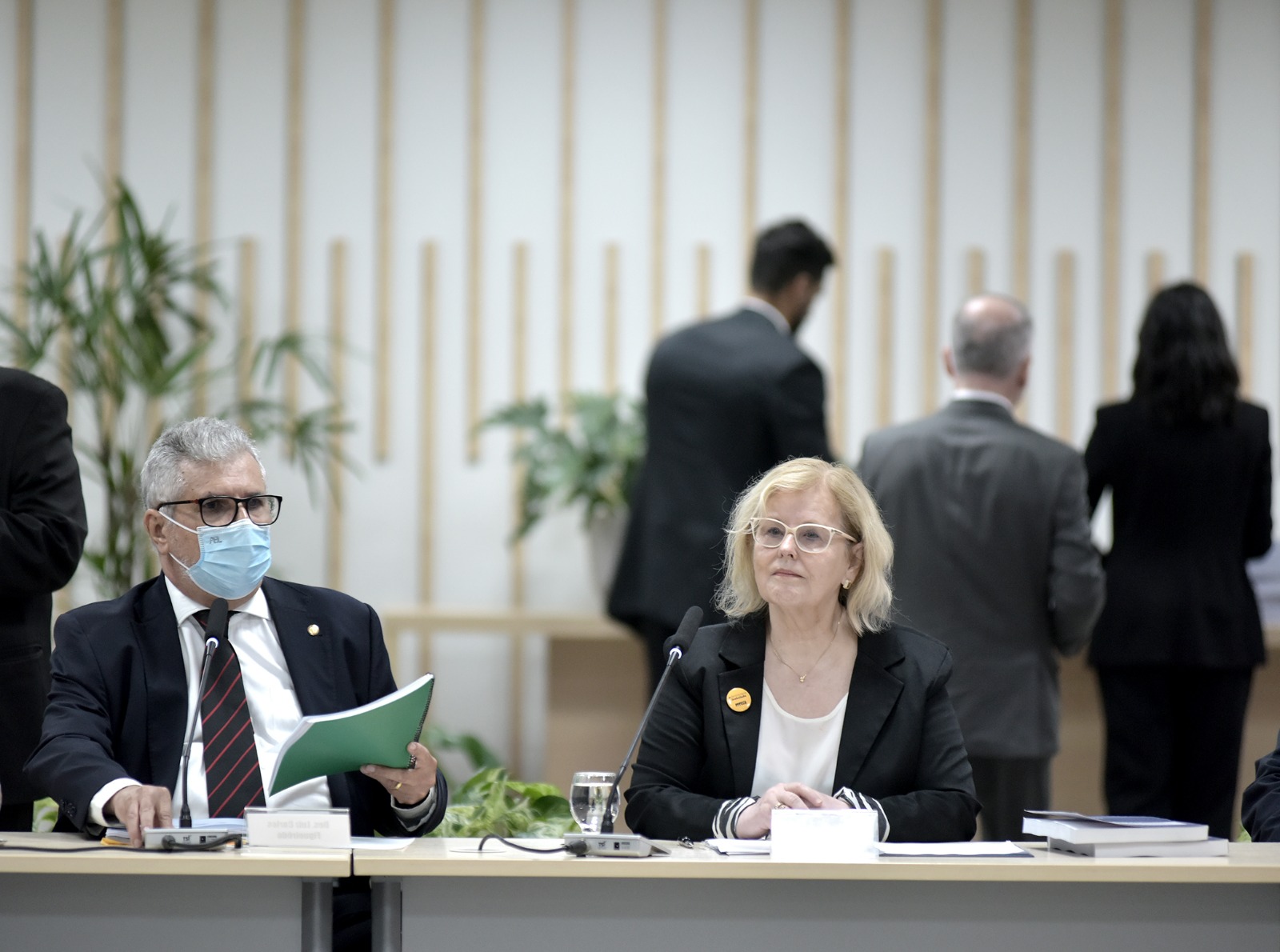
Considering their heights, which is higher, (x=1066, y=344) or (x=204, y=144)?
(x=204, y=144)

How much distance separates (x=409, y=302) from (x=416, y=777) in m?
3.41

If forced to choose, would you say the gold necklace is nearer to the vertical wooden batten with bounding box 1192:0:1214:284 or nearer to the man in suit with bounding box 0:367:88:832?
the man in suit with bounding box 0:367:88:832

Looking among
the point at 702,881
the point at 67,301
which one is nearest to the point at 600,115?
the point at 67,301

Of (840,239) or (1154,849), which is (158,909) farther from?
(840,239)

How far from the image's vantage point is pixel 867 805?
236cm

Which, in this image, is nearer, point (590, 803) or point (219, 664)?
point (590, 803)

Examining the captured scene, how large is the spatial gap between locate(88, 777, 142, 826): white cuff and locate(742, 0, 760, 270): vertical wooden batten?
145 inches

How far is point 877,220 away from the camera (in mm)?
5539

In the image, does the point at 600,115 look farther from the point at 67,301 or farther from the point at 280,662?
the point at 280,662

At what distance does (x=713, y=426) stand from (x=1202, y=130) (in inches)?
105

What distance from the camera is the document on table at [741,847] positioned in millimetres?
2080

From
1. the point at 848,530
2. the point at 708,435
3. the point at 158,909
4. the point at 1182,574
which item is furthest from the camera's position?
the point at 708,435

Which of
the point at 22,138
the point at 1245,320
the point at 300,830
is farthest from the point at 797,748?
the point at 22,138

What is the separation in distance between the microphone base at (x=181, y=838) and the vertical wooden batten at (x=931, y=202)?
392 cm
